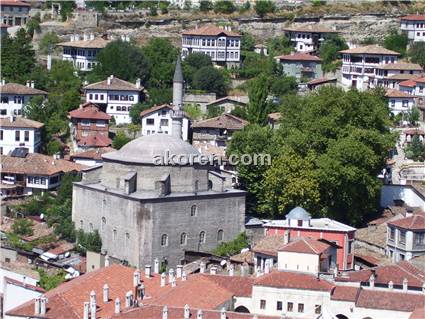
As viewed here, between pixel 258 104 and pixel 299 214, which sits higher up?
pixel 258 104

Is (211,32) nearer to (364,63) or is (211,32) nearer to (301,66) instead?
(301,66)

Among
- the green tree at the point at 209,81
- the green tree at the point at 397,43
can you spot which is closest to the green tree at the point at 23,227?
the green tree at the point at 209,81

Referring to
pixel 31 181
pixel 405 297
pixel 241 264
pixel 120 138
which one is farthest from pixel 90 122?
pixel 405 297

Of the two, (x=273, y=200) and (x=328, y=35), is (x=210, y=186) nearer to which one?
(x=273, y=200)

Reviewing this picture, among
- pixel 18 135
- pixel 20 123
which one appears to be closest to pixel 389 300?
pixel 18 135

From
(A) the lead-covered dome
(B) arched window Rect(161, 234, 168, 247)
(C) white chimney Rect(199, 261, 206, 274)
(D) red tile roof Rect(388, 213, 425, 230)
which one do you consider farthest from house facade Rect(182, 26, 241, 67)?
(C) white chimney Rect(199, 261, 206, 274)

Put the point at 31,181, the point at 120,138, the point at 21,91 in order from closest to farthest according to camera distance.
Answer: the point at 31,181, the point at 120,138, the point at 21,91
